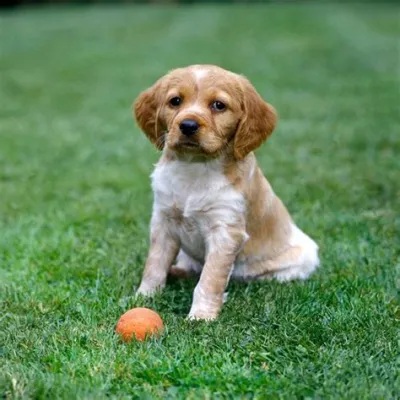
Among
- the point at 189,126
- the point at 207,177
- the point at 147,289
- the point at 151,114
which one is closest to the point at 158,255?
the point at 147,289

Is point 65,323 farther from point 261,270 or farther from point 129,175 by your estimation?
point 129,175

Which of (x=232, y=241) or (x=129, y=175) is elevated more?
(x=232, y=241)

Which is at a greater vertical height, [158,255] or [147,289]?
[158,255]

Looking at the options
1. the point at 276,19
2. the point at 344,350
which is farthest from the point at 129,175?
the point at 276,19

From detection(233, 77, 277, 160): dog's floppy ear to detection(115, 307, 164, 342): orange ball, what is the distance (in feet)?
3.44

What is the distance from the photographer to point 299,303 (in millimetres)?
4344

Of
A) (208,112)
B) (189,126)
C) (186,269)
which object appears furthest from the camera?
(186,269)

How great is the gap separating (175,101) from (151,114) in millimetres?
318

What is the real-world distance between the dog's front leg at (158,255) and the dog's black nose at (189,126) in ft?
2.32

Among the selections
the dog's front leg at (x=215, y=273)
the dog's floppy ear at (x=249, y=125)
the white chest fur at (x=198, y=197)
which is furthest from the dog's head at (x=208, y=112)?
the dog's front leg at (x=215, y=273)

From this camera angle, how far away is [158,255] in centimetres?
460

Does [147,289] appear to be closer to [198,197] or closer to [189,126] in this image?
[198,197]

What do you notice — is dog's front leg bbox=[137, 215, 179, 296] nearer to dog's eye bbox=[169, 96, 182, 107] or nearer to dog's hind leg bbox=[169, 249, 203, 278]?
dog's hind leg bbox=[169, 249, 203, 278]

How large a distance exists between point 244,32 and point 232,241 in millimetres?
19423
